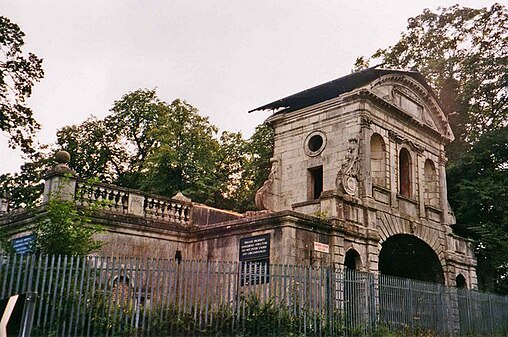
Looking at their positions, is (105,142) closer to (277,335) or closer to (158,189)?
(158,189)

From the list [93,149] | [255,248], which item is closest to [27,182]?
[93,149]

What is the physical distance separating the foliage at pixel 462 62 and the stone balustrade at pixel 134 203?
14.8 metres

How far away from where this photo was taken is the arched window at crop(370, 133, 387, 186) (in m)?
21.1

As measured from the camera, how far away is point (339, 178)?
1903 cm

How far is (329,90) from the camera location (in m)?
21.8

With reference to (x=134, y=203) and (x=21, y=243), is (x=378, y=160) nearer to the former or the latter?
(x=134, y=203)

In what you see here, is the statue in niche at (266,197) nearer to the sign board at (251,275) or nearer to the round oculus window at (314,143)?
the round oculus window at (314,143)

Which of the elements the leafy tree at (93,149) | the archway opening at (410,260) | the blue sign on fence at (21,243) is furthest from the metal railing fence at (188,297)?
the leafy tree at (93,149)

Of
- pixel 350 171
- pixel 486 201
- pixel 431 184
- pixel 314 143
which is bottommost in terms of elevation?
pixel 350 171

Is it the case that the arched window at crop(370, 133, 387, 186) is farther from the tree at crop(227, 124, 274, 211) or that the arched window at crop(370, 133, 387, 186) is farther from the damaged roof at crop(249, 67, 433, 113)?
the tree at crop(227, 124, 274, 211)

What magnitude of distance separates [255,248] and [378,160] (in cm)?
699

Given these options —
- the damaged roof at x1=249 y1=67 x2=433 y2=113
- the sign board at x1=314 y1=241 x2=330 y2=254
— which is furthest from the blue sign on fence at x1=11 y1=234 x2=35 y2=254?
the damaged roof at x1=249 y1=67 x2=433 y2=113

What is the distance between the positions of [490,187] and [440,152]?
2.44 m

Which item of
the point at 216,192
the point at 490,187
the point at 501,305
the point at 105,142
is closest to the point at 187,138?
the point at 216,192
